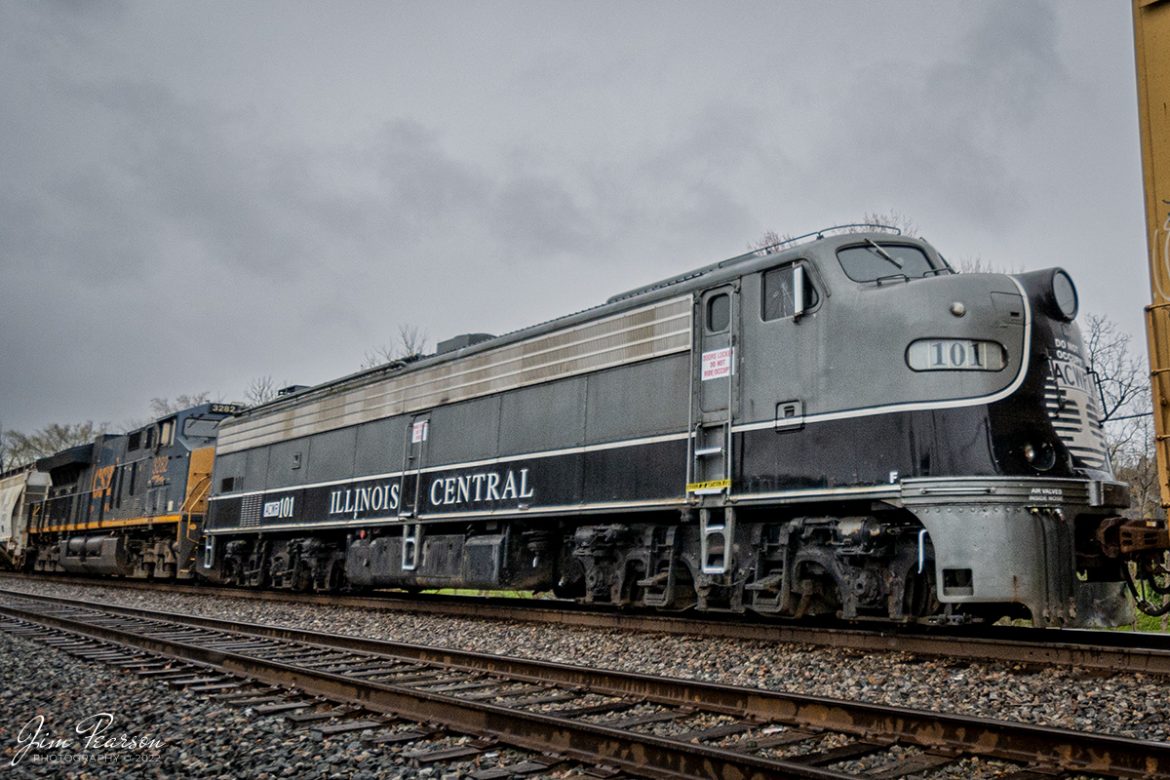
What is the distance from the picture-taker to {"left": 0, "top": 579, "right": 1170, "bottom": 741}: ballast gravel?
543 cm

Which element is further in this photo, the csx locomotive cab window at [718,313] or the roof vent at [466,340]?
the roof vent at [466,340]

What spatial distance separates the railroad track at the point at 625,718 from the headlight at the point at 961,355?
318 centimetres

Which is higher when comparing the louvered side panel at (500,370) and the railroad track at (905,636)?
the louvered side panel at (500,370)

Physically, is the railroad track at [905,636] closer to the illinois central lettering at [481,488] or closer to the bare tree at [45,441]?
the illinois central lettering at [481,488]

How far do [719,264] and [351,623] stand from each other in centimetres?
661

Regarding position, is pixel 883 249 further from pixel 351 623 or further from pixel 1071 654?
pixel 351 623

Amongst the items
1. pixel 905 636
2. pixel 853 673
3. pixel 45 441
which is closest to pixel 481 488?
pixel 905 636

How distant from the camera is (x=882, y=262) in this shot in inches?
334

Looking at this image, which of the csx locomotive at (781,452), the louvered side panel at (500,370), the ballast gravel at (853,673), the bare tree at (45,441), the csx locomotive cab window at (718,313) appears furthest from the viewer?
the bare tree at (45,441)

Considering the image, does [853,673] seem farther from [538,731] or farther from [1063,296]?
[1063,296]

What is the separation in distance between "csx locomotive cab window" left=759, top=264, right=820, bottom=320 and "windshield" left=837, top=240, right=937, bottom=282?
367 millimetres

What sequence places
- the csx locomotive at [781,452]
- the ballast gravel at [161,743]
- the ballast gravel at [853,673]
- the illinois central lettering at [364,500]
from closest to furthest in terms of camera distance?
the ballast gravel at [161,743] < the ballast gravel at [853,673] < the csx locomotive at [781,452] < the illinois central lettering at [364,500]

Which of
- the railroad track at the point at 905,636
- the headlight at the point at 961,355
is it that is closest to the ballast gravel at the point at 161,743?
the railroad track at the point at 905,636

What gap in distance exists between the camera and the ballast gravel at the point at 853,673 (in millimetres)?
5430
